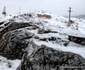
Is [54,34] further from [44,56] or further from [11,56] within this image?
[11,56]

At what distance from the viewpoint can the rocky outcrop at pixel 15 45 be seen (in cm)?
1661

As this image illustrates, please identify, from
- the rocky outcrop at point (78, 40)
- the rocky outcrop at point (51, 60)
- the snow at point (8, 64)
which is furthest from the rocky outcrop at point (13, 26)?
the rocky outcrop at point (51, 60)

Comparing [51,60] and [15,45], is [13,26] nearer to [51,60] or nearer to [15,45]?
[15,45]

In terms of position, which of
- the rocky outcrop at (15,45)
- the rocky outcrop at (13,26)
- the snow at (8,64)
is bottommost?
the snow at (8,64)

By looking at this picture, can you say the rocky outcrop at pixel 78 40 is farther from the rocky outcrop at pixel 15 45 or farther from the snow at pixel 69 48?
the rocky outcrop at pixel 15 45

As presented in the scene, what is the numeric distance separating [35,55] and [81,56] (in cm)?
284

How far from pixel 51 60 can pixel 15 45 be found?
23.0ft

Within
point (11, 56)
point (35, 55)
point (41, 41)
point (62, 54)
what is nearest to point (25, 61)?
point (35, 55)

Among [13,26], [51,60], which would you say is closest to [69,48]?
[51,60]

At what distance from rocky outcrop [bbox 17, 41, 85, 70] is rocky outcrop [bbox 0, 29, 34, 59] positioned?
489 centimetres

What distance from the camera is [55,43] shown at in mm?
12445

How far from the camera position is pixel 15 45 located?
17078mm

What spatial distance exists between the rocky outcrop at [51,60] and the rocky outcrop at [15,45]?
4893 mm

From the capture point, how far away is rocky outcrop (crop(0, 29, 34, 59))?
16609 millimetres
